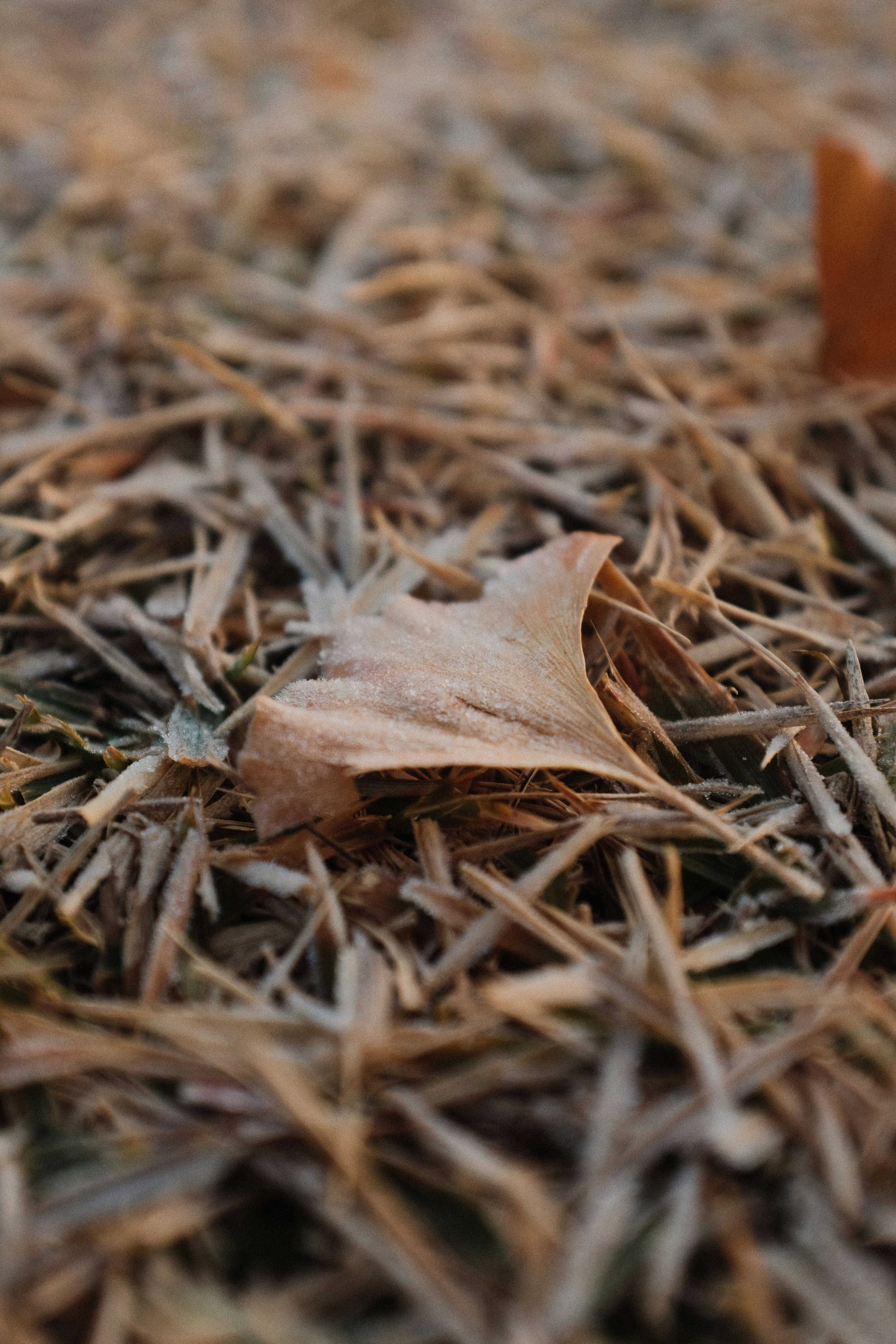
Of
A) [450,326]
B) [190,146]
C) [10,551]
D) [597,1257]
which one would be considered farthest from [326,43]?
[597,1257]

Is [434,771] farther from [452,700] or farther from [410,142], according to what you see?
[410,142]

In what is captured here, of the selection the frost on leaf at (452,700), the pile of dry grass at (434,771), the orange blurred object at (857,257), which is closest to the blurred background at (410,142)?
the pile of dry grass at (434,771)

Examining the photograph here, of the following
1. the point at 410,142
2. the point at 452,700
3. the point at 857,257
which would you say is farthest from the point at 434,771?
the point at 410,142

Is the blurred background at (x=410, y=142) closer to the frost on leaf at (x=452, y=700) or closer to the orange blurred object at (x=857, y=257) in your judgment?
the orange blurred object at (x=857, y=257)

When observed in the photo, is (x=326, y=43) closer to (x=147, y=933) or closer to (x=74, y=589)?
(x=74, y=589)

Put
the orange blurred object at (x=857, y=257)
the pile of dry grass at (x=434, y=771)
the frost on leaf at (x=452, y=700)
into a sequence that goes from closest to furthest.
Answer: the pile of dry grass at (x=434, y=771) < the frost on leaf at (x=452, y=700) < the orange blurred object at (x=857, y=257)

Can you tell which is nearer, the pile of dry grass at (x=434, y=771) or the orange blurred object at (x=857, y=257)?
the pile of dry grass at (x=434, y=771)
